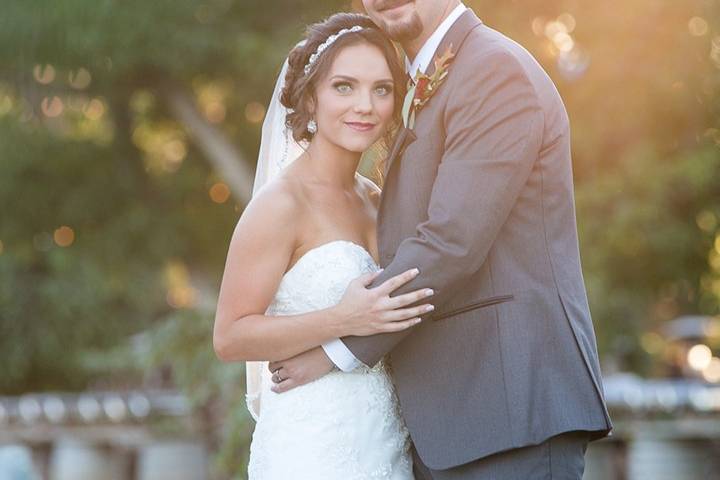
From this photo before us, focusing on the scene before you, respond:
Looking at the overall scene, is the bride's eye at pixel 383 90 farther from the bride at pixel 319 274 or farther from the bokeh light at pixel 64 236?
the bokeh light at pixel 64 236

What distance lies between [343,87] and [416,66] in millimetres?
238

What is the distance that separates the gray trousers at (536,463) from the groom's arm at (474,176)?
39 cm

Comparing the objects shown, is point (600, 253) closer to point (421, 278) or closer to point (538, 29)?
point (538, 29)

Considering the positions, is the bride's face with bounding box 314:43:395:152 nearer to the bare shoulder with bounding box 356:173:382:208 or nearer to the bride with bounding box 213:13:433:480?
the bride with bounding box 213:13:433:480

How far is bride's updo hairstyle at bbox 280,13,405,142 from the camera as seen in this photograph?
13.0ft

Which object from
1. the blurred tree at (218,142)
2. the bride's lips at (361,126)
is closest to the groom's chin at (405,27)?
the bride's lips at (361,126)

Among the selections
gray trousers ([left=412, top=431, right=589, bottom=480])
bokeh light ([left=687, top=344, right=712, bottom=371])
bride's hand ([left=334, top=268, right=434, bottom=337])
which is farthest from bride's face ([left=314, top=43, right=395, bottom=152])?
bokeh light ([left=687, top=344, right=712, bottom=371])

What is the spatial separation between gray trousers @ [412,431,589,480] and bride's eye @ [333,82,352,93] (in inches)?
43.6

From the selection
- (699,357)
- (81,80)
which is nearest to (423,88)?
(81,80)

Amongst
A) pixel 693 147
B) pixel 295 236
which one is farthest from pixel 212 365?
pixel 295 236

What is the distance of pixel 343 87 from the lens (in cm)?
396

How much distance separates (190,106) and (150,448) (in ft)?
19.1

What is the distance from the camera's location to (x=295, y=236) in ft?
12.9

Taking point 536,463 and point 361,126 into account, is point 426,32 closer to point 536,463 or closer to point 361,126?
point 361,126
